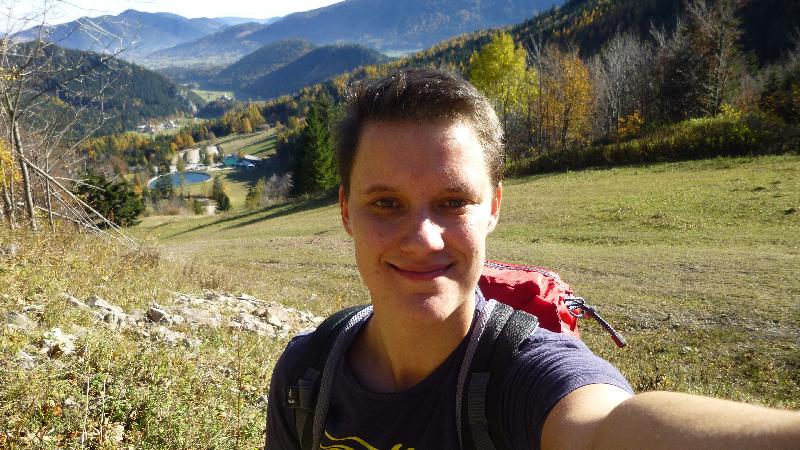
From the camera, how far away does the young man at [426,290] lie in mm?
1233

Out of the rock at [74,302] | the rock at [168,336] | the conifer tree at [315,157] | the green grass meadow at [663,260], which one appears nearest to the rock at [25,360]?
the rock at [168,336]

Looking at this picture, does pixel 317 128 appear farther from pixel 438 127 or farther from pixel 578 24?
pixel 578 24

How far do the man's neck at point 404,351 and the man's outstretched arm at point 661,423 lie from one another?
0.37 meters

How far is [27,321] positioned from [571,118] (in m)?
37.2

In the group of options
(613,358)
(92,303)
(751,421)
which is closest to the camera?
(751,421)

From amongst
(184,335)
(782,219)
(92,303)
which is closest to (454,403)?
(184,335)

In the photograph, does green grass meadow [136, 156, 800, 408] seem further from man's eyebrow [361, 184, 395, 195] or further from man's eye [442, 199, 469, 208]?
man's eyebrow [361, 184, 395, 195]

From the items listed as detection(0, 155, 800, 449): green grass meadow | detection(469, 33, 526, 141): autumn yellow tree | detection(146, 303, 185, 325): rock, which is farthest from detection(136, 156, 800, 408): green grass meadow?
detection(469, 33, 526, 141): autumn yellow tree

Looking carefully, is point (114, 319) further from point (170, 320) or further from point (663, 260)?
point (663, 260)

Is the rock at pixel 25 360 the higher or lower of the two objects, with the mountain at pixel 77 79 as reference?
lower

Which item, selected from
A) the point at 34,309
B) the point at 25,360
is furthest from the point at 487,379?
the point at 34,309

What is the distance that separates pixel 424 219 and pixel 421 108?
0.33m

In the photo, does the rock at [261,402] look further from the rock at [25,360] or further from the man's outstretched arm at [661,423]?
the man's outstretched arm at [661,423]

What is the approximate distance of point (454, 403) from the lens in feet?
4.37
